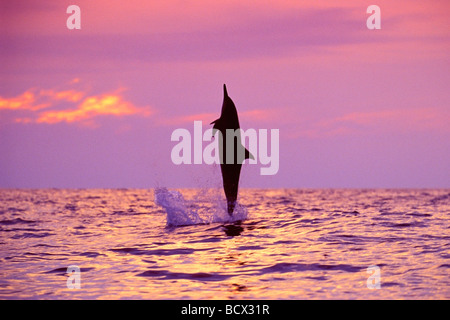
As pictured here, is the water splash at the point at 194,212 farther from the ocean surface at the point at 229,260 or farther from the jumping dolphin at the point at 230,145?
the jumping dolphin at the point at 230,145

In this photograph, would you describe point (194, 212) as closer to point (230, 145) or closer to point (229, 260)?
point (230, 145)

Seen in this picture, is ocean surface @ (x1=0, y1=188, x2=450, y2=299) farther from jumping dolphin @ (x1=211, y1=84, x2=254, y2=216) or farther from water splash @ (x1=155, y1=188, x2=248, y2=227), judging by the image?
jumping dolphin @ (x1=211, y1=84, x2=254, y2=216)

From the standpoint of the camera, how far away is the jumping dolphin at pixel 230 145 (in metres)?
14.8

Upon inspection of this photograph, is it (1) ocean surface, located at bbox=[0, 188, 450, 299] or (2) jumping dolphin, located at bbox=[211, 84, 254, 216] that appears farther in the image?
(2) jumping dolphin, located at bbox=[211, 84, 254, 216]

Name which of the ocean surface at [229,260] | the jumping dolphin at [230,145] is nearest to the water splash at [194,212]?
the ocean surface at [229,260]

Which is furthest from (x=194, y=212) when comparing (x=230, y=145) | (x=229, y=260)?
(x=229, y=260)

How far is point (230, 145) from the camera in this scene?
15.1m

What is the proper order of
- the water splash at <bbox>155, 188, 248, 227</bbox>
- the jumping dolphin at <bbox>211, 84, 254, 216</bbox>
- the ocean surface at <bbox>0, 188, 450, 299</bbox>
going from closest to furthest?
the ocean surface at <bbox>0, 188, 450, 299</bbox>, the jumping dolphin at <bbox>211, 84, 254, 216</bbox>, the water splash at <bbox>155, 188, 248, 227</bbox>

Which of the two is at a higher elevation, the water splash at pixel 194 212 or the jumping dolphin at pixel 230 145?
the jumping dolphin at pixel 230 145

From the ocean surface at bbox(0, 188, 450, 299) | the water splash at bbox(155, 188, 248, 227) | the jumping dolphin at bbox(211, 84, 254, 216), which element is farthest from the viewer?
the water splash at bbox(155, 188, 248, 227)

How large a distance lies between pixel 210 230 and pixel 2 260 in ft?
20.8

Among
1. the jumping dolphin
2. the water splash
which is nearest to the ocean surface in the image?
the water splash

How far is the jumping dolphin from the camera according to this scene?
14750 millimetres
